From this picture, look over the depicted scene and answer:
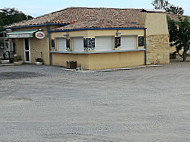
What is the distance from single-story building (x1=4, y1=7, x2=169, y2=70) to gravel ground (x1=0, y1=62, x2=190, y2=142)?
5.63m

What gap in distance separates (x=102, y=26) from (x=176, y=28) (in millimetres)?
7273

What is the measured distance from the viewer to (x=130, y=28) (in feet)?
64.0

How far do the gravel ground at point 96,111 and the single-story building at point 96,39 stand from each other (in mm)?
5631

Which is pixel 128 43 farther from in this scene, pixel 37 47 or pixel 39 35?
pixel 37 47

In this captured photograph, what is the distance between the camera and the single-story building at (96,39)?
18375 mm

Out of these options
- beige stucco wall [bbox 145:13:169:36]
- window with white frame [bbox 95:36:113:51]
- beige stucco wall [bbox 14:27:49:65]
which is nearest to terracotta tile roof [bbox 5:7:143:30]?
beige stucco wall [bbox 145:13:169:36]

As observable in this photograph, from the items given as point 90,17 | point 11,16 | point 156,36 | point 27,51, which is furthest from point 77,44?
point 11,16

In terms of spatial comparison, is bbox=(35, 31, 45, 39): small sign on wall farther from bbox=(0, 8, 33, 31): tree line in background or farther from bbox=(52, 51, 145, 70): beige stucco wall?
bbox=(0, 8, 33, 31): tree line in background

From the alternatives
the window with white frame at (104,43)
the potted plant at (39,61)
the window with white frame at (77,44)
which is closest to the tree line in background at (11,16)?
the potted plant at (39,61)

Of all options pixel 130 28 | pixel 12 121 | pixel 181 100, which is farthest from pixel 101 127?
pixel 130 28

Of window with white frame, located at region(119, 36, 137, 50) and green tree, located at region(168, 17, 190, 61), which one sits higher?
green tree, located at region(168, 17, 190, 61)

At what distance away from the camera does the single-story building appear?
18.4 metres

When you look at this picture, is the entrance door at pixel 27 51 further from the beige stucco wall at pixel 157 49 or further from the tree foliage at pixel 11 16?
the tree foliage at pixel 11 16

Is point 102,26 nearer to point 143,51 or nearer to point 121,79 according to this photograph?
point 143,51
